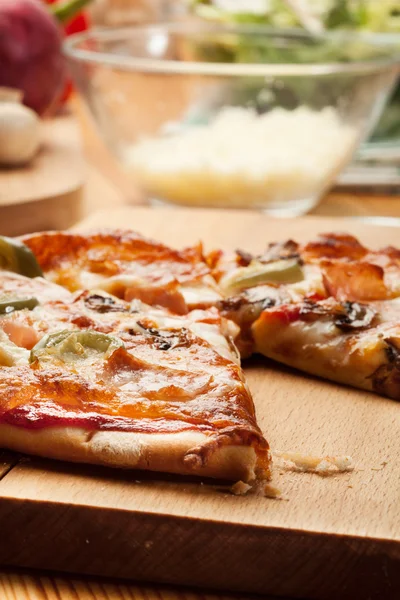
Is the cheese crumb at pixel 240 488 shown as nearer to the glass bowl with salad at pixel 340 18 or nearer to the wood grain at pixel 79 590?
the wood grain at pixel 79 590

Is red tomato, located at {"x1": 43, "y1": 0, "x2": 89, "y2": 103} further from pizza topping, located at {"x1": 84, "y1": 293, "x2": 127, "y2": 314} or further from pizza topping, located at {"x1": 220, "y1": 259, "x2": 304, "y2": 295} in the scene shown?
pizza topping, located at {"x1": 84, "y1": 293, "x2": 127, "y2": 314}

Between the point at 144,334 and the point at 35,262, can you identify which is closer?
the point at 144,334

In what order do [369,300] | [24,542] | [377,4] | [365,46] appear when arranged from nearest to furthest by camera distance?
[24,542], [369,300], [365,46], [377,4]

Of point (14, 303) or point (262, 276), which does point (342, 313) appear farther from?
point (14, 303)

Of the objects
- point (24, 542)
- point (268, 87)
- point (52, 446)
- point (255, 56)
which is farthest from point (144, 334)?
point (255, 56)

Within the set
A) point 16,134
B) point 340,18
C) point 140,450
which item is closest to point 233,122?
point 16,134

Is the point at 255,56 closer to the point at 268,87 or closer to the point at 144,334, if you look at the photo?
the point at 268,87
